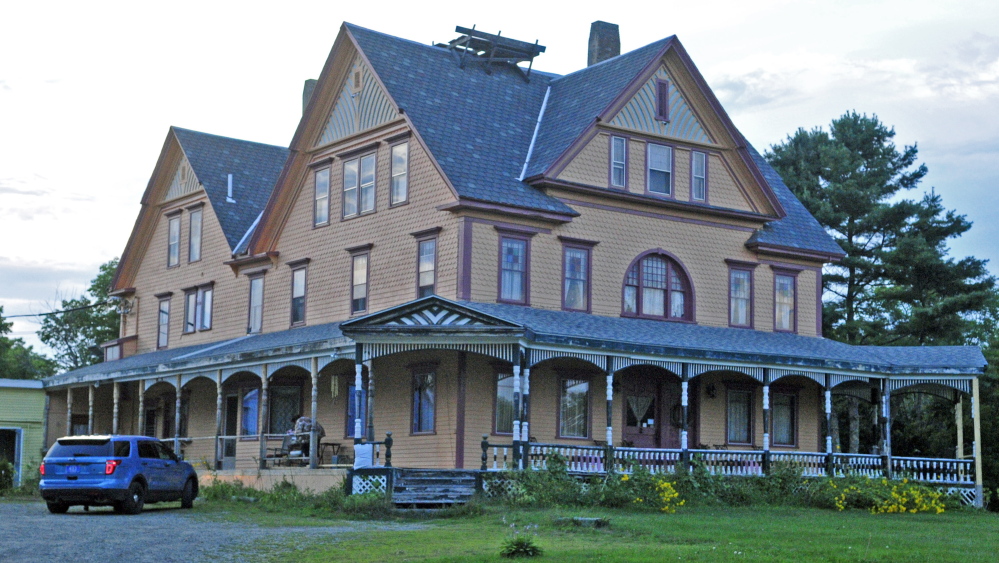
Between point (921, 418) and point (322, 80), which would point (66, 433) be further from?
point (921, 418)

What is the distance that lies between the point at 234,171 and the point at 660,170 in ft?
52.2

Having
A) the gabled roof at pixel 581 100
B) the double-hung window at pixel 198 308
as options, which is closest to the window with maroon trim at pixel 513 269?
the gabled roof at pixel 581 100

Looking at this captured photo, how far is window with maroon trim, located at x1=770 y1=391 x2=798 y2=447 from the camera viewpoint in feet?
123

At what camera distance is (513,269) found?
110 ft

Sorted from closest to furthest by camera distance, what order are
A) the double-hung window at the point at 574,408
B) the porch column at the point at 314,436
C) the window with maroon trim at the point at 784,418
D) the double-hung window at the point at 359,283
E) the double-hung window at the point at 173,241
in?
the porch column at the point at 314,436 < the double-hung window at the point at 574,408 < the double-hung window at the point at 359,283 < the window with maroon trim at the point at 784,418 < the double-hung window at the point at 173,241

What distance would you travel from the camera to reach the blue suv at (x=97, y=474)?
25.8m

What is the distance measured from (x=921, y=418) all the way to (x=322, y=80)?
23.7 m

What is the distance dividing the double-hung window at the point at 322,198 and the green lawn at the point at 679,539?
12926 millimetres

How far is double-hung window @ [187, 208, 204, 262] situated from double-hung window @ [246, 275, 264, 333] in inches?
161

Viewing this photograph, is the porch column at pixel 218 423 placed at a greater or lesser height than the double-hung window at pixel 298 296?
lesser

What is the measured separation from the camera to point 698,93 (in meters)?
36.8

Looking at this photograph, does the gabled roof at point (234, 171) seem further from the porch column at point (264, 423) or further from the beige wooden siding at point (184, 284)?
the porch column at point (264, 423)

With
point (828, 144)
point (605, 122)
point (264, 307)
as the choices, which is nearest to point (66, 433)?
point (264, 307)

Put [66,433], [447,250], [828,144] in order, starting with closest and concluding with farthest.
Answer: [447,250] → [66,433] → [828,144]
